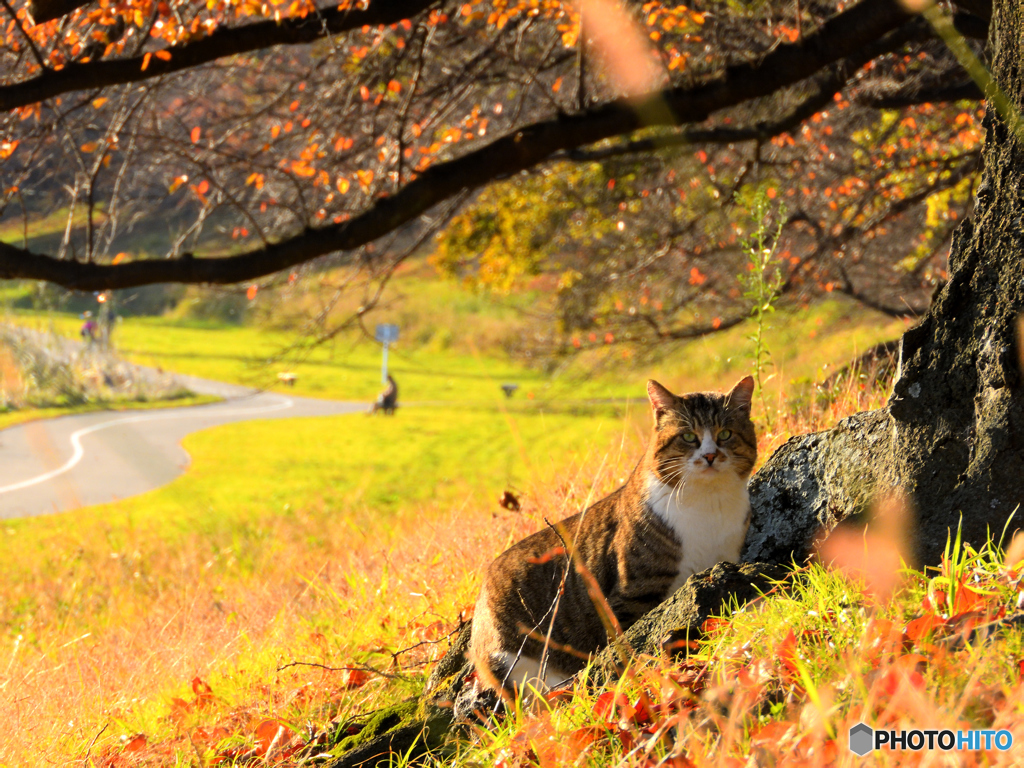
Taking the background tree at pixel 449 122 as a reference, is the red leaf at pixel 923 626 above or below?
below

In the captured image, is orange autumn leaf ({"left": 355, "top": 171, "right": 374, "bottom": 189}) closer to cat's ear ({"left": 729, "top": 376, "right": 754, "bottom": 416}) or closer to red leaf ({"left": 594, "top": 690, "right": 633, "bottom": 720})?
cat's ear ({"left": 729, "top": 376, "right": 754, "bottom": 416})

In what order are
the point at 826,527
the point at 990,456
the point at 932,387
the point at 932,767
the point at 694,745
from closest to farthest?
1. the point at 932,767
2. the point at 694,745
3. the point at 990,456
4. the point at 932,387
5. the point at 826,527

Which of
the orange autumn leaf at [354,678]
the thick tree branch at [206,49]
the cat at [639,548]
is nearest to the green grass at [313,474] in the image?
the orange autumn leaf at [354,678]

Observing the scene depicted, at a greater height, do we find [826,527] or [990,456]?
[990,456]

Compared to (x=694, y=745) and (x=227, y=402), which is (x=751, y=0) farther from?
(x=227, y=402)

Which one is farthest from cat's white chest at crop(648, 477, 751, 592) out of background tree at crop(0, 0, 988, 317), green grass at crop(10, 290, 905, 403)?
green grass at crop(10, 290, 905, 403)

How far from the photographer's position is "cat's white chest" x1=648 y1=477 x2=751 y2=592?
323 centimetres

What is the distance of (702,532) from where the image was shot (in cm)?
323

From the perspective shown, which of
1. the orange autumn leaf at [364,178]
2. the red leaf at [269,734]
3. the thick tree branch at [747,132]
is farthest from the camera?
the thick tree branch at [747,132]

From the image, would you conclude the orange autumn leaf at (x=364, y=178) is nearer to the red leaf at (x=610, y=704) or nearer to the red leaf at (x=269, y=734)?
the red leaf at (x=269, y=734)

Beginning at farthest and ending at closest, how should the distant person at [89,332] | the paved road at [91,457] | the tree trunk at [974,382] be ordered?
1. the distant person at [89,332]
2. the paved road at [91,457]
3. the tree trunk at [974,382]

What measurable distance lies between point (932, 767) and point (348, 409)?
91.2 feet

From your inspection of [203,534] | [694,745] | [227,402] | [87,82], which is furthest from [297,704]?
[227,402]

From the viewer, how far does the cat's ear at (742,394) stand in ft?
11.1
